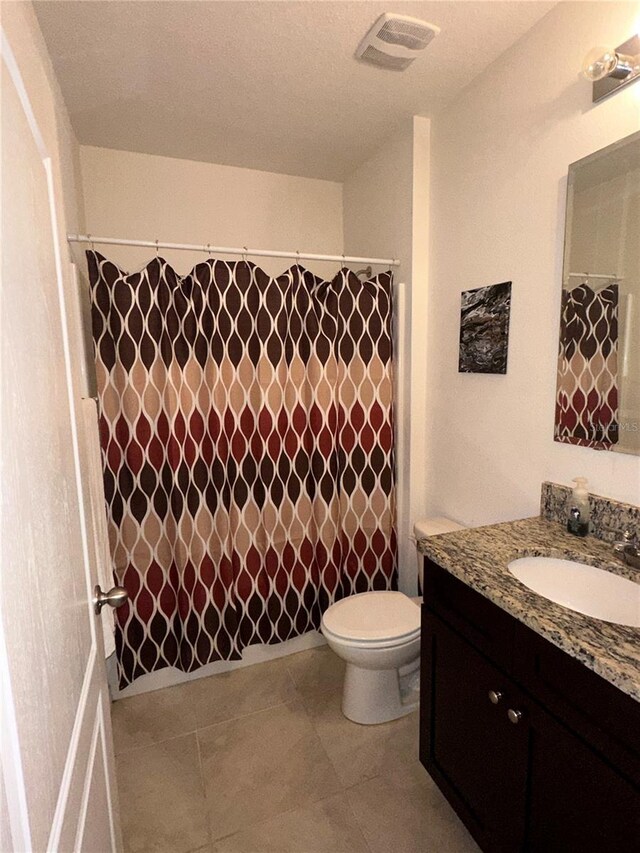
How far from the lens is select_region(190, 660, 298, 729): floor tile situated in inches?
76.0

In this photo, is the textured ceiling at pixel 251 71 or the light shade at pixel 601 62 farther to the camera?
the textured ceiling at pixel 251 71

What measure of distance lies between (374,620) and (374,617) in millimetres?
23

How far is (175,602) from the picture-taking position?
2.02m

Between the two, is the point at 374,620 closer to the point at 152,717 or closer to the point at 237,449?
the point at 237,449

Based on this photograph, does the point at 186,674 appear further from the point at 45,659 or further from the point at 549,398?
the point at 549,398

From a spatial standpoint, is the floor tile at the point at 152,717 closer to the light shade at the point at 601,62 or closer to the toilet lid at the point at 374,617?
the toilet lid at the point at 374,617

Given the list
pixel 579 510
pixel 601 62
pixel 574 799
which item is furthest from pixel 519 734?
pixel 601 62

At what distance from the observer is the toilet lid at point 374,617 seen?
5.70ft

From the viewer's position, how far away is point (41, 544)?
0.60m

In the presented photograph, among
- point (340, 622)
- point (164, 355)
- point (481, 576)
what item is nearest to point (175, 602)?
→ point (340, 622)

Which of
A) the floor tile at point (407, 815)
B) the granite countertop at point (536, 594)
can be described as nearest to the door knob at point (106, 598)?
the granite countertop at point (536, 594)

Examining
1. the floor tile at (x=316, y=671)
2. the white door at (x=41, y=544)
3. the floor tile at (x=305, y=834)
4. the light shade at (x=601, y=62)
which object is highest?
the light shade at (x=601, y=62)

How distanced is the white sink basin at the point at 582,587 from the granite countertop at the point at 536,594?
24 millimetres

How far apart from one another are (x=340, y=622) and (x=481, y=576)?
0.83 metres
